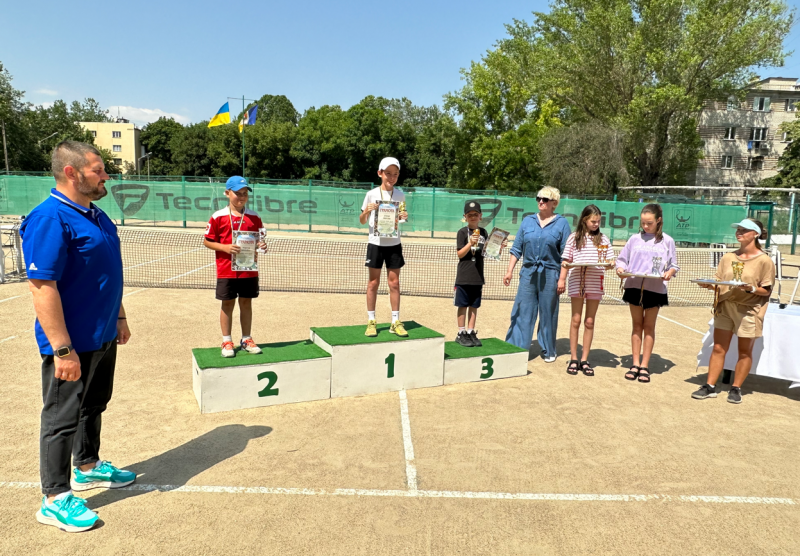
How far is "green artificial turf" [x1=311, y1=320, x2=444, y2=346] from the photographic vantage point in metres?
5.95

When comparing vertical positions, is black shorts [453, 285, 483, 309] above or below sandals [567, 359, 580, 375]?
above

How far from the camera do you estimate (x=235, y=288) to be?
563 cm

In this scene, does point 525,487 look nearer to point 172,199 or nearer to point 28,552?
point 28,552

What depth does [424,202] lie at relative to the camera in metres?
26.7

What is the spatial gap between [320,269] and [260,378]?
10184mm

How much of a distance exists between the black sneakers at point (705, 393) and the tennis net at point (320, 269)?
10.7 ft

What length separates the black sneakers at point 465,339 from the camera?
22.9 ft

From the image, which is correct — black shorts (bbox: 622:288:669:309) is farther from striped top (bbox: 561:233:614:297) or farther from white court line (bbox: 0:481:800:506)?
white court line (bbox: 0:481:800:506)

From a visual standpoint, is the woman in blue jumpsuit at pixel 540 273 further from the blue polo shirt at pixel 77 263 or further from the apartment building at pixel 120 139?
the apartment building at pixel 120 139

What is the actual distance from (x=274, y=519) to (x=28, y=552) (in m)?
1.37

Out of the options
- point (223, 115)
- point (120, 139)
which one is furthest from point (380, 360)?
point (120, 139)

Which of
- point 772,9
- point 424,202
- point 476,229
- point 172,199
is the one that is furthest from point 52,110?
point 476,229

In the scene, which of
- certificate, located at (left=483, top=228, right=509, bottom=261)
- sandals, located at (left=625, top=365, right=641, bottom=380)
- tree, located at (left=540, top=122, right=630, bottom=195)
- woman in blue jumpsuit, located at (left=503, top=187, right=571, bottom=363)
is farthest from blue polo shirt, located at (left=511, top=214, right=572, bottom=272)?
tree, located at (left=540, top=122, right=630, bottom=195)

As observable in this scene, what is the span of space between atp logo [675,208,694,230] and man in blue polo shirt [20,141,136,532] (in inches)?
1053
